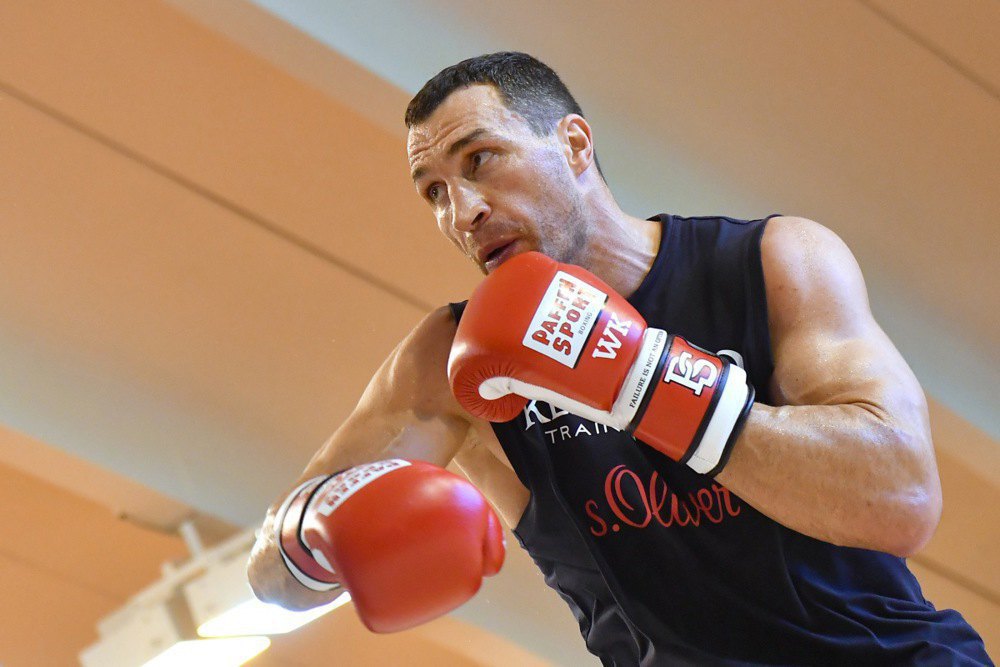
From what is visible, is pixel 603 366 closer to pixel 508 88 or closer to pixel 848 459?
pixel 848 459

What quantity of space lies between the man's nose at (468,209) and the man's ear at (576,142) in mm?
239

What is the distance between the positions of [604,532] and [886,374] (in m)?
0.50

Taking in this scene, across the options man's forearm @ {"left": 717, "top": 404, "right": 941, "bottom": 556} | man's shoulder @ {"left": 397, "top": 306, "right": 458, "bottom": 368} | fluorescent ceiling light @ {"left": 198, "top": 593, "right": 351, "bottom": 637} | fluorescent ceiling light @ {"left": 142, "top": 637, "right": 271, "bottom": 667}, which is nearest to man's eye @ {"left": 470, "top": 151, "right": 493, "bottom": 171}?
man's shoulder @ {"left": 397, "top": 306, "right": 458, "bottom": 368}

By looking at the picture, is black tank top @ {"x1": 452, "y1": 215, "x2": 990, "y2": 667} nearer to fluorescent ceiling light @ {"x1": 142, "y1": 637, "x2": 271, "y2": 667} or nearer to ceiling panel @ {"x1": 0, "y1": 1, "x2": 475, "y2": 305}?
ceiling panel @ {"x1": 0, "y1": 1, "x2": 475, "y2": 305}

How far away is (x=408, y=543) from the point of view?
1641 mm

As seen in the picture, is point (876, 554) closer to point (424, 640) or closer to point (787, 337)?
point (787, 337)

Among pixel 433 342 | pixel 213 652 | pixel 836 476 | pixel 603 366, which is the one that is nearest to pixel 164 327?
pixel 213 652

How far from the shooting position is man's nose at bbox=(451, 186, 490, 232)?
201cm

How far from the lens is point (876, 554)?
187 centimetres

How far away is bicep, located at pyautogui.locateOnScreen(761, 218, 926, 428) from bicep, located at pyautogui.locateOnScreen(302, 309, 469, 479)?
0.61 meters

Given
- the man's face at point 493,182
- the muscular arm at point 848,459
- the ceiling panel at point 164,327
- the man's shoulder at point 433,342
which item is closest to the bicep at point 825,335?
the muscular arm at point 848,459

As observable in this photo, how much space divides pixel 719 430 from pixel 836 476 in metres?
0.17

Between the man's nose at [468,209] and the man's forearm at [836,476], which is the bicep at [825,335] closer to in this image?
the man's forearm at [836,476]

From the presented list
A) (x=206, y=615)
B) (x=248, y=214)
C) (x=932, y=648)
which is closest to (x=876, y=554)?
(x=932, y=648)
